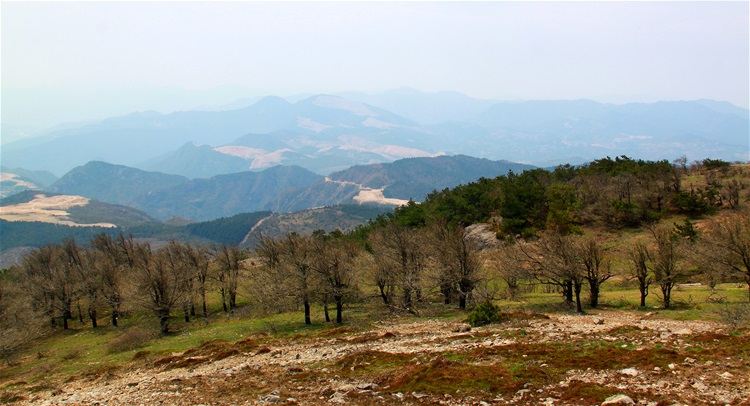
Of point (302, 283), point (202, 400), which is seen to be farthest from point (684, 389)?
point (302, 283)

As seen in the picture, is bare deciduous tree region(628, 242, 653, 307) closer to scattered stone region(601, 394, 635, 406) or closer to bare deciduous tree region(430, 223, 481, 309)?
bare deciduous tree region(430, 223, 481, 309)

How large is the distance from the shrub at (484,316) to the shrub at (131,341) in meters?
34.0

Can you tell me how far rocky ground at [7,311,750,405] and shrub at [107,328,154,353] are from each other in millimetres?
14250

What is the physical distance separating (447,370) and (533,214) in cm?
6373

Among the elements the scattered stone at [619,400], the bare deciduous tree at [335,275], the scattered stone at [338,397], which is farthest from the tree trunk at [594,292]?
the scattered stone at [338,397]

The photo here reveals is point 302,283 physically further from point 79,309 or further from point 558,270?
point 79,309

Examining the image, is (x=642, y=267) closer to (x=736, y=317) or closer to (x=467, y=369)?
(x=736, y=317)

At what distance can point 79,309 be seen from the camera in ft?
222

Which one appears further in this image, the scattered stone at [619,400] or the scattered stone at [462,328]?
the scattered stone at [462,328]

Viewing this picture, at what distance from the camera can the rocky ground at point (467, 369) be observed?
56.5 feet

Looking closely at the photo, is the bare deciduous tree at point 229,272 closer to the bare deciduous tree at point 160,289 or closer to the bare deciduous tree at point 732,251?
the bare deciduous tree at point 160,289

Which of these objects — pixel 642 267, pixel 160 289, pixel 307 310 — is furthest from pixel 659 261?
pixel 160 289

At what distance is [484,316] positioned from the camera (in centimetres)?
3272

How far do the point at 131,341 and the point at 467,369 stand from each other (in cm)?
4016
